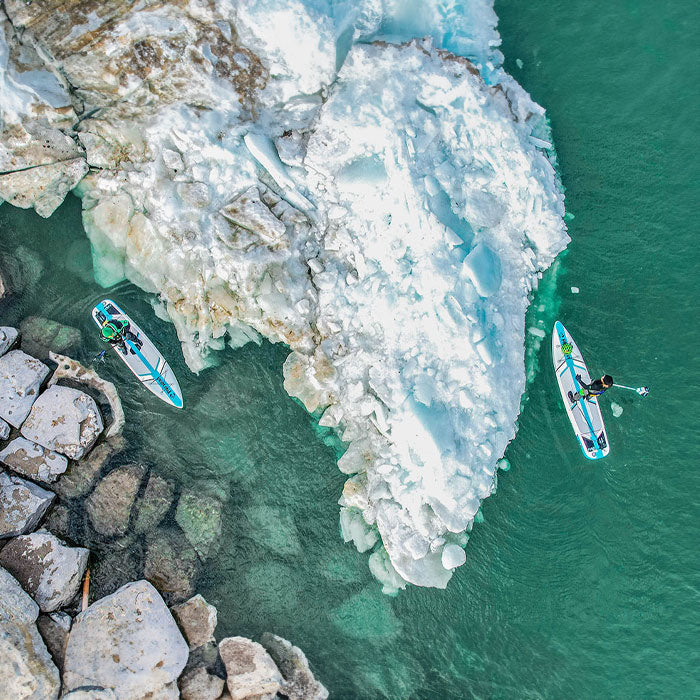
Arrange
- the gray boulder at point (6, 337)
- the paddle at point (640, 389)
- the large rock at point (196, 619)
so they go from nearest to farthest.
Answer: the paddle at point (640, 389) < the large rock at point (196, 619) < the gray boulder at point (6, 337)

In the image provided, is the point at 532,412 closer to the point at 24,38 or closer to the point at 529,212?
the point at 529,212

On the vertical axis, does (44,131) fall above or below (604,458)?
above

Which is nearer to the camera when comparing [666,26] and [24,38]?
[24,38]

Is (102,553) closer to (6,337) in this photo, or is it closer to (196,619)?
(196,619)

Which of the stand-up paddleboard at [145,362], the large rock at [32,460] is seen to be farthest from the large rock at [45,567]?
the stand-up paddleboard at [145,362]

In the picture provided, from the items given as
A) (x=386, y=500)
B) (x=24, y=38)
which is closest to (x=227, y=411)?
(x=386, y=500)

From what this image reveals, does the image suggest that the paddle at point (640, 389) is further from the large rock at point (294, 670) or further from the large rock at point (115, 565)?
the large rock at point (115, 565)
